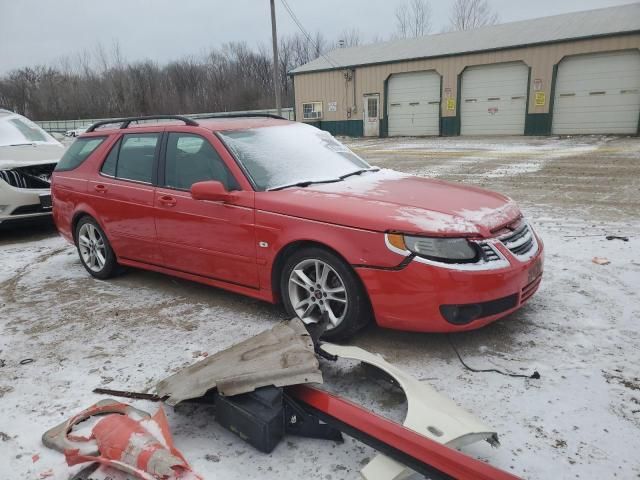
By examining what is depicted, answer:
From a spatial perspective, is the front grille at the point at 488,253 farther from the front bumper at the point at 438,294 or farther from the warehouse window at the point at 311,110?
the warehouse window at the point at 311,110

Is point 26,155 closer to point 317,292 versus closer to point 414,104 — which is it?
point 317,292

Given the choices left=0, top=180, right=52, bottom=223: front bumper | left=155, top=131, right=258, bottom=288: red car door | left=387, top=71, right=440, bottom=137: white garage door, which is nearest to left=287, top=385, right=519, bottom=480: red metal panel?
left=155, top=131, right=258, bottom=288: red car door

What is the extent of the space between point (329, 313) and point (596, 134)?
21.6 meters

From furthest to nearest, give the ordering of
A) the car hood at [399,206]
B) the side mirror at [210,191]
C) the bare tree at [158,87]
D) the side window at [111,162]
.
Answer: the bare tree at [158,87] < the side window at [111,162] < the side mirror at [210,191] < the car hood at [399,206]

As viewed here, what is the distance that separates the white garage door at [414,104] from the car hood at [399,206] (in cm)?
2227

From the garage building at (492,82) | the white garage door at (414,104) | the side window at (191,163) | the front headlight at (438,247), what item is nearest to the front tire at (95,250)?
the side window at (191,163)

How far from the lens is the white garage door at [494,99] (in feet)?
73.4

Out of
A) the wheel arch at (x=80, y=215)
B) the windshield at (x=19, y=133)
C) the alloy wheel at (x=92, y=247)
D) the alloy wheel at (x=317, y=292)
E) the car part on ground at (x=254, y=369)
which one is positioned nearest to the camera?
the car part on ground at (x=254, y=369)

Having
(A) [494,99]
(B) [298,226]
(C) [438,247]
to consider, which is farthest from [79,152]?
(A) [494,99]

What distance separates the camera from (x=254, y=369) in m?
2.60

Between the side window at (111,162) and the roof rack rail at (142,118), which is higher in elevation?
the roof rack rail at (142,118)

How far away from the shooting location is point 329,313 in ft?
11.3

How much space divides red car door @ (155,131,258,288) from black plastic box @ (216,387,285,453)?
1386mm

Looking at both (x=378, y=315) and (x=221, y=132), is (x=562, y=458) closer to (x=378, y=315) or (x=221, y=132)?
(x=378, y=315)
